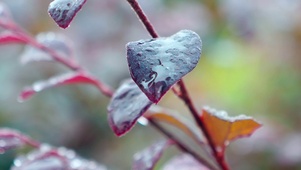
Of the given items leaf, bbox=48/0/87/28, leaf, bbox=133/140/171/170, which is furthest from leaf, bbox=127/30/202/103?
leaf, bbox=133/140/171/170

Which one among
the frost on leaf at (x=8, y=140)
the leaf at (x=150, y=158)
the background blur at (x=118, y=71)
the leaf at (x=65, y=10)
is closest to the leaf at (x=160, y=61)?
the leaf at (x=65, y=10)

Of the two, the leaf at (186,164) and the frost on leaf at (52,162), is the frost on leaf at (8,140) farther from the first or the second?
the leaf at (186,164)

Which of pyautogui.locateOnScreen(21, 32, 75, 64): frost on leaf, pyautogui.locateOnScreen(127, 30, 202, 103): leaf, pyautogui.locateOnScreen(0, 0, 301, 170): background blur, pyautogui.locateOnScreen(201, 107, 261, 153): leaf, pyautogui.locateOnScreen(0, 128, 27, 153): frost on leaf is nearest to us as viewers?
pyautogui.locateOnScreen(127, 30, 202, 103): leaf

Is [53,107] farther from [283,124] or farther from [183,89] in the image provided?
[183,89]

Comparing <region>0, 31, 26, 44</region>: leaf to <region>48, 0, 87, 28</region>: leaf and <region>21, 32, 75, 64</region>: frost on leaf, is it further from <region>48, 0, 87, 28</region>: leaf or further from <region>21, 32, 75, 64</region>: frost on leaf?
<region>48, 0, 87, 28</region>: leaf

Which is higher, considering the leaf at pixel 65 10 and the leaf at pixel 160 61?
the leaf at pixel 65 10

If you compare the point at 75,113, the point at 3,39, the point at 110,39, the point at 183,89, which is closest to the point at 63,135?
the point at 75,113

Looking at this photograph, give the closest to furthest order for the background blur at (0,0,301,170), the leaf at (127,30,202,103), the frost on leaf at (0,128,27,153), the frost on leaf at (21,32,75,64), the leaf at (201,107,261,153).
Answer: the leaf at (127,30,202,103)
the leaf at (201,107,261,153)
the frost on leaf at (0,128,27,153)
the frost on leaf at (21,32,75,64)
the background blur at (0,0,301,170)
